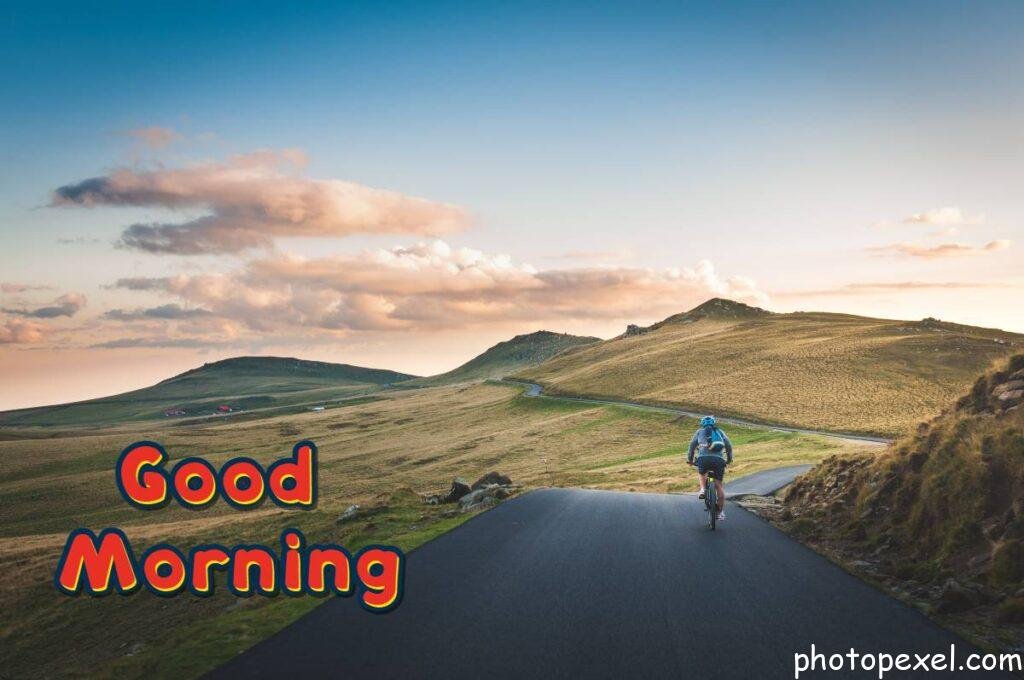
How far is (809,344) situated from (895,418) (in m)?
50.2

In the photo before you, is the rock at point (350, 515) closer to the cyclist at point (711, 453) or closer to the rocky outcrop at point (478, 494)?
the rocky outcrop at point (478, 494)

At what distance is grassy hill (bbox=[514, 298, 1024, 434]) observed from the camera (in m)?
70.0

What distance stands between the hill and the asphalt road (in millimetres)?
1335

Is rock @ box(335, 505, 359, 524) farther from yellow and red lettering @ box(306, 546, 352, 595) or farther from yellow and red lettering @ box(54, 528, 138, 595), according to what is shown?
yellow and red lettering @ box(306, 546, 352, 595)

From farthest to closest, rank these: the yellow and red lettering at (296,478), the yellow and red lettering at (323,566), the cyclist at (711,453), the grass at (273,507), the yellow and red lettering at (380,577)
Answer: the grass at (273,507) < the cyclist at (711,453) < the yellow and red lettering at (296,478) < the yellow and red lettering at (323,566) < the yellow and red lettering at (380,577)

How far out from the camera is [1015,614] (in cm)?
995

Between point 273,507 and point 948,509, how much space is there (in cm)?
4449

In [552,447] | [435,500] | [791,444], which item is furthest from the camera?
[552,447]

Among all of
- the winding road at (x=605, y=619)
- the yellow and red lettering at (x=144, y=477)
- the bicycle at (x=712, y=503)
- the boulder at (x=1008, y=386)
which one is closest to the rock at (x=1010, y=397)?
the boulder at (x=1008, y=386)

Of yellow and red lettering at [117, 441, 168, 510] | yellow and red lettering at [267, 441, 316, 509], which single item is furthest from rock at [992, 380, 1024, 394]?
yellow and red lettering at [117, 441, 168, 510]

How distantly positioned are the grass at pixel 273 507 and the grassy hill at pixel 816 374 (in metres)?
9.27

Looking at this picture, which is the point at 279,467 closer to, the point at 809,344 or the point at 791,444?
the point at 791,444

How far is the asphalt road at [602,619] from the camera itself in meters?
8.09

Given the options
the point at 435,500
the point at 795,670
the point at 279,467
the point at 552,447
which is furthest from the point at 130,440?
the point at 795,670
